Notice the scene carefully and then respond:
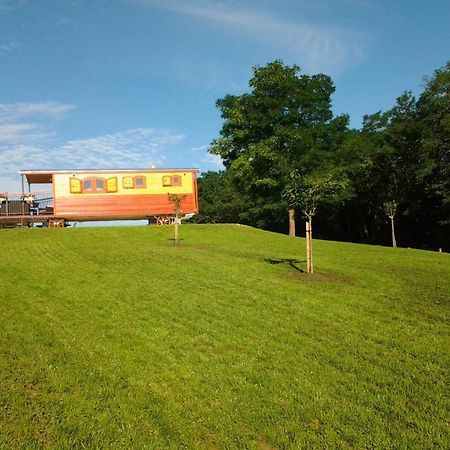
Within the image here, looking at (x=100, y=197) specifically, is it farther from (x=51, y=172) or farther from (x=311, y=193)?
(x=311, y=193)

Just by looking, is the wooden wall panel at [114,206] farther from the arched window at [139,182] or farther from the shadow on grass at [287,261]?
the shadow on grass at [287,261]

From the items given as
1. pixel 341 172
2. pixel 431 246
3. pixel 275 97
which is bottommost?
pixel 431 246

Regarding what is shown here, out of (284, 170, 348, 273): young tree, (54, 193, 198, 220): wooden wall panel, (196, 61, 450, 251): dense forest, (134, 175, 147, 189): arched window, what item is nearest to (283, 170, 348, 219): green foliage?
(284, 170, 348, 273): young tree

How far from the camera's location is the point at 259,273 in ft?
49.5

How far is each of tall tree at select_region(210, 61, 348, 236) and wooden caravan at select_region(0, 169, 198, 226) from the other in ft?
14.6

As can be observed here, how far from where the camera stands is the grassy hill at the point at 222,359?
5.20 m

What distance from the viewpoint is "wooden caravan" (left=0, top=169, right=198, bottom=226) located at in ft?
113

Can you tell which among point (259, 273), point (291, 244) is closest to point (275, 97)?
point (291, 244)

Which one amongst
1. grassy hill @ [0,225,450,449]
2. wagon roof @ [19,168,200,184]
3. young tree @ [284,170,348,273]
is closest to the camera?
grassy hill @ [0,225,450,449]

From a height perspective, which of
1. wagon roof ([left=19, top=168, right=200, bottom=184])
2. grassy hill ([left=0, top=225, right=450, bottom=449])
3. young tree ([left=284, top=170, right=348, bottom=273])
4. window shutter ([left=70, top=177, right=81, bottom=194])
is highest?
wagon roof ([left=19, top=168, right=200, bottom=184])

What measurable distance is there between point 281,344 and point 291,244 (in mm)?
18437

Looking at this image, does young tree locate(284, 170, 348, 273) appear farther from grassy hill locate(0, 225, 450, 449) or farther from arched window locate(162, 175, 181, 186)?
arched window locate(162, 175, 181, 186)

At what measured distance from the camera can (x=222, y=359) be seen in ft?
24.3

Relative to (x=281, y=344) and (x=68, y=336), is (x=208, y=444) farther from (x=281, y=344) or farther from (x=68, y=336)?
(x=68, y=336)
